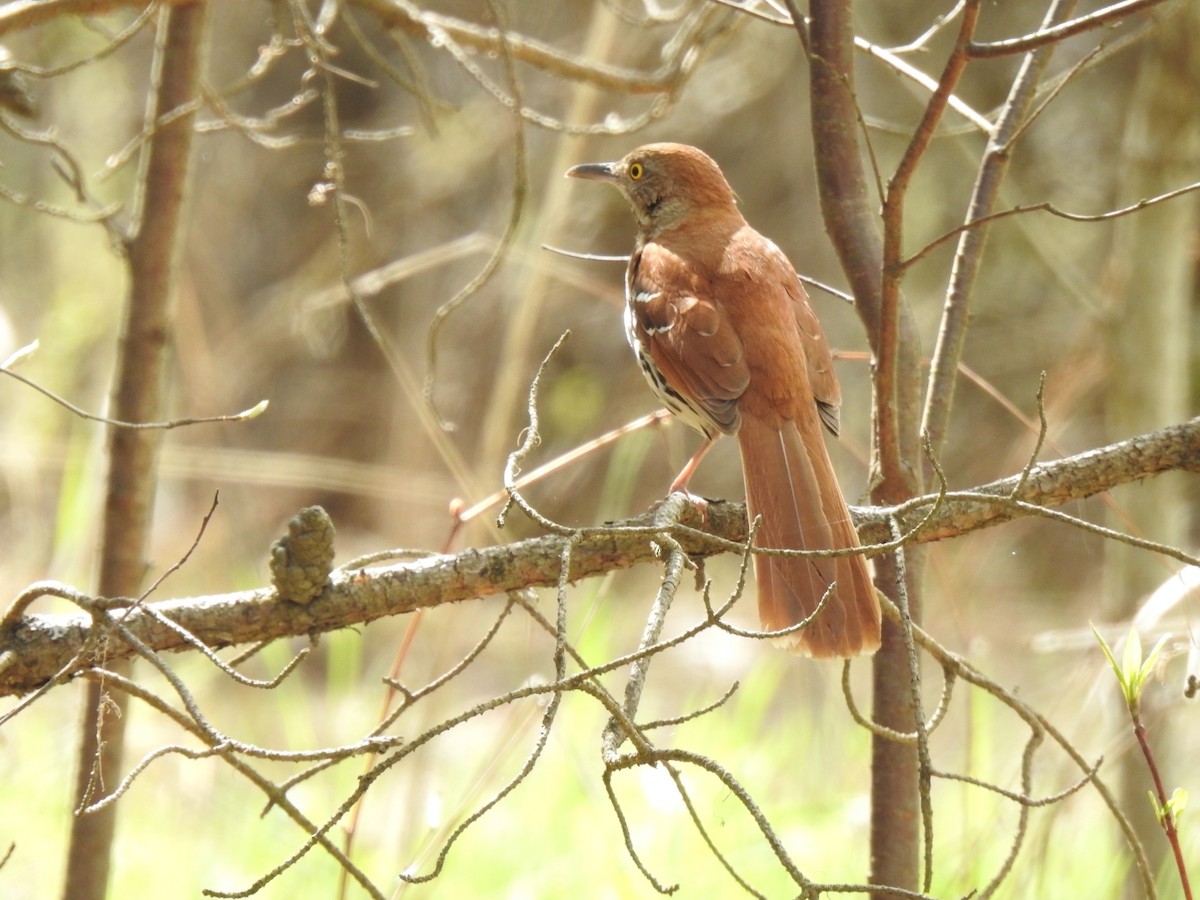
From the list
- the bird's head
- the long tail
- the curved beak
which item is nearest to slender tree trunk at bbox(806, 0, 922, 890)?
the long tail

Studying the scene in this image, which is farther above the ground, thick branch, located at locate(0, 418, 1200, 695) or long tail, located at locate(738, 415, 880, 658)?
long tail, located at locate(738, 415, 880, 658)

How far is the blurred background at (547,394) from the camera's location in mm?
3855

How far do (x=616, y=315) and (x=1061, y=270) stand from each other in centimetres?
545

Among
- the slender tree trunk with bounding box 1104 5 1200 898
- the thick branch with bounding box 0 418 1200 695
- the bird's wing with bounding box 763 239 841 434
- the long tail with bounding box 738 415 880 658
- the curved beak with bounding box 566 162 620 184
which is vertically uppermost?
the curved beak with bounding box 566 162 620 184

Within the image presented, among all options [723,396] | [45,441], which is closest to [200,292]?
[45,441]

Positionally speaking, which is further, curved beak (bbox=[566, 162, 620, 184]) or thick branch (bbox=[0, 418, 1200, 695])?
curved beak (bbox=[566, 162, 620, 184])

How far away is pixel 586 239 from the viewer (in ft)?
→ 31.7

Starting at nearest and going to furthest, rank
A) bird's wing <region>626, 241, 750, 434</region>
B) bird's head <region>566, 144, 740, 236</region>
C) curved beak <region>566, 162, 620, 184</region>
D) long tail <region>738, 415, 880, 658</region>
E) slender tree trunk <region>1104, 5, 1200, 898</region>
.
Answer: long tail <region>738, 415, 880, 658</region>, bird's wing <region>626, 241, 750, 434</region>, slender tree trunk <region>1104, 5, 1200, 898</region>, bird's head <region>566, 144, 740, 236</region>, curved beak <region>566, 162, 620, 184</region>

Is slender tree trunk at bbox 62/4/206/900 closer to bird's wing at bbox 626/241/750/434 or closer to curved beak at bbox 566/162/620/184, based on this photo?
bird's wing at bbox 626/241/750/434

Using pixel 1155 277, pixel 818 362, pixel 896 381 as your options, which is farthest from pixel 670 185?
pixel 896 381

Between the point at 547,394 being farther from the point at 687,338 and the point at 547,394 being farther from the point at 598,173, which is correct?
the point at 687,338

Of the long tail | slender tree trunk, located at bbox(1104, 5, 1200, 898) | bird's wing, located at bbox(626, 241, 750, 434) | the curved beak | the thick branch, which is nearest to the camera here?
the thick branch

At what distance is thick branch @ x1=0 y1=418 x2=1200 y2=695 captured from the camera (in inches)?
81.4

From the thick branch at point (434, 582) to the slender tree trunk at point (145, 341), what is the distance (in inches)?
30.6
